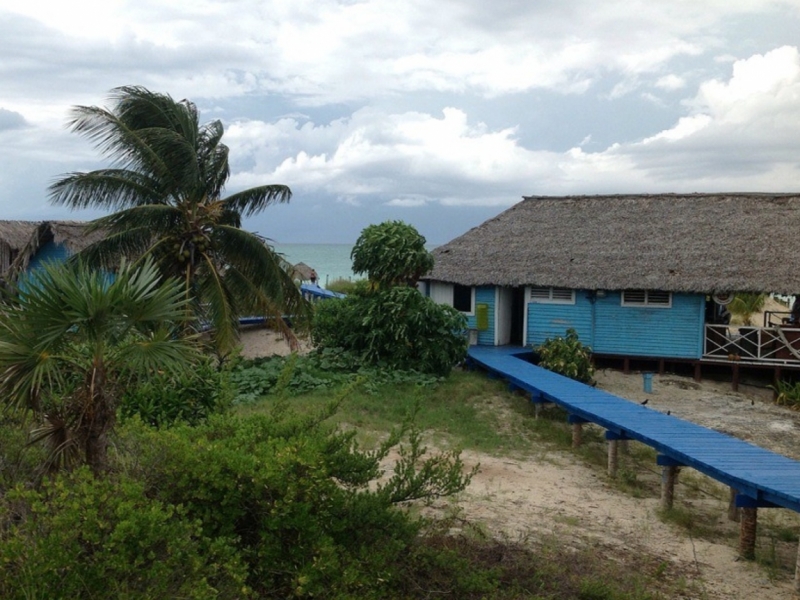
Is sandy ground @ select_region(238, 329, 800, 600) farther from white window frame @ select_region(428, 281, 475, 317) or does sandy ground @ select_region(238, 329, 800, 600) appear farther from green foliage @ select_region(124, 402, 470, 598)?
white window frame @ select_region(428, 281, 475, 317)

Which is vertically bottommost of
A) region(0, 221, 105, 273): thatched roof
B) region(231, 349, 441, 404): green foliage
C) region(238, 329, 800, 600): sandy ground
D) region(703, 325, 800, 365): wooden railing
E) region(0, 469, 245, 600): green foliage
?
region(238, 329, 800, 600): sandy ground

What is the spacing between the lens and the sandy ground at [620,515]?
23.8 feet

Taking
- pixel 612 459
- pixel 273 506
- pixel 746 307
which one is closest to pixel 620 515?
pixel 612 459

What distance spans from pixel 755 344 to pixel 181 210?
12.6 metres

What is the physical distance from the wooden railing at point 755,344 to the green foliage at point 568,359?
3.04 m

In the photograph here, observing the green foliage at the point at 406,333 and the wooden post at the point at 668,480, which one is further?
the green foliage at the point at 406,333

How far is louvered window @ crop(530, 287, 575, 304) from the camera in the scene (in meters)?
18.0

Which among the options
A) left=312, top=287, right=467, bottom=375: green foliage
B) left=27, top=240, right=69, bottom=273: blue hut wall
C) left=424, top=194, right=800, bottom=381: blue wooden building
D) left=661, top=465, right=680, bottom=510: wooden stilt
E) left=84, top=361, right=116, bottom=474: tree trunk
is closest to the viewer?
left=84, top=361, right=116, bottom=474: tree trunk

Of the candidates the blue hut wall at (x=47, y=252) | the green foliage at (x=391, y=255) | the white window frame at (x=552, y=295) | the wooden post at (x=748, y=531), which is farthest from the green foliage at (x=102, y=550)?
the blue hut wall at (x=47, y=252)

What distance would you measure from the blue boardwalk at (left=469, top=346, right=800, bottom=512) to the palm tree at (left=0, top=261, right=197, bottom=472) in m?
6.17

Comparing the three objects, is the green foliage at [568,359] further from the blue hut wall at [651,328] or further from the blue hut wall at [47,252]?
the blue hut wall at [47,252]

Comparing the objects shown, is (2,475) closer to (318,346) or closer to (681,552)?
(681,552)

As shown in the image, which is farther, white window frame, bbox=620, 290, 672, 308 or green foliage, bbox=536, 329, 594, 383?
white window frame, bbox=620, 290, 672, 308

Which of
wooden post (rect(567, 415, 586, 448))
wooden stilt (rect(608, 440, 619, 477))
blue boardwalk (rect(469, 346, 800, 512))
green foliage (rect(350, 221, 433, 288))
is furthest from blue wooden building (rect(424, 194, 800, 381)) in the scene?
wooden stilt (rect(608, 440, 619, 477))
